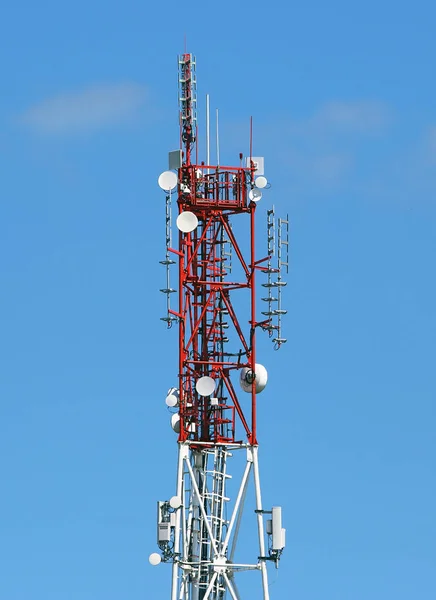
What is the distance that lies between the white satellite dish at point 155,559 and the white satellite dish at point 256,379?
31.0 ft

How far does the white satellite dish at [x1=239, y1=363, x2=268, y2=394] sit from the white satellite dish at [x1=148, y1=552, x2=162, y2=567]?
31.0 ft

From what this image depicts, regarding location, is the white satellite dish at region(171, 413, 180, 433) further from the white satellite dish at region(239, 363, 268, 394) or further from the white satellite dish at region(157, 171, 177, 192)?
the white satellite dish at region(157, 171, 177, 192)

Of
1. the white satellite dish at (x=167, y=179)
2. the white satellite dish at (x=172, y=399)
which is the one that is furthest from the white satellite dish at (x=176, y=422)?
the white satellite dish at (x=167, y=179)

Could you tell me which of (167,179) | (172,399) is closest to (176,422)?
(172,399)

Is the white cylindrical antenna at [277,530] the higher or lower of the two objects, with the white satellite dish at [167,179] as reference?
lower

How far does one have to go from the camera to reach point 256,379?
197 meters

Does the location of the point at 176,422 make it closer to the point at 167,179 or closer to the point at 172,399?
the point at 172,399

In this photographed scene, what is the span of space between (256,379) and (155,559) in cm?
1037

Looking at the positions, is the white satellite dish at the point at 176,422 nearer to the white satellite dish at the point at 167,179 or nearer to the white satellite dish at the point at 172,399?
the white satellite dish at the point at 172,399

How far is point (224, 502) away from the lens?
19788cm

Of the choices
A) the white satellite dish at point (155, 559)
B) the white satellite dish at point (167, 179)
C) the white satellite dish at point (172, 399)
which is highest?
the white satellite dish at point (167, 179)

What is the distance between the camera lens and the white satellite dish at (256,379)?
197250 mm

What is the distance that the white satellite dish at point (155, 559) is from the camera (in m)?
195

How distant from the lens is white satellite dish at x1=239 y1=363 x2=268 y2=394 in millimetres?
197250
